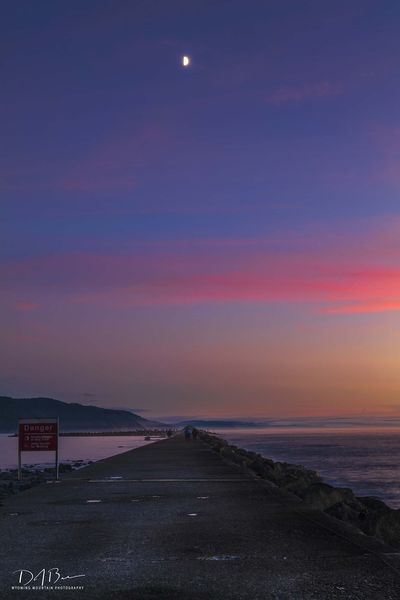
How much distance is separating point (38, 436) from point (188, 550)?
1252cm

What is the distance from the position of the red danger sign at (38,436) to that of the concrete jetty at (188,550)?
15.6 ft

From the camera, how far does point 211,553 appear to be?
8656 mm

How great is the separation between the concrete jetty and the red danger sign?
4.74 metres

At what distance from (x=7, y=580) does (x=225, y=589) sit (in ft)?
7.50

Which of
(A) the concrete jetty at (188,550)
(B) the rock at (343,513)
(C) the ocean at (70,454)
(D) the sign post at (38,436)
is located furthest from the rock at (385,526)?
(C) the ocean at (70,454)

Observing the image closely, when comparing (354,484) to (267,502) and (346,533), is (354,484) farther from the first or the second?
(346,533)

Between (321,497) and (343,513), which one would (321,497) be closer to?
(321,497)

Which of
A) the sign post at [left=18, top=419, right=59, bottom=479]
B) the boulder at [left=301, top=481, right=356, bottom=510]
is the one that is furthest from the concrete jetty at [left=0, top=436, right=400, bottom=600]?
the sign post at [left=18, top=419, right=59, bottom=479]

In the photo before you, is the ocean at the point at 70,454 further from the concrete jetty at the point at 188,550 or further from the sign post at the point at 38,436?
the concrete jetty at the point at 188,550

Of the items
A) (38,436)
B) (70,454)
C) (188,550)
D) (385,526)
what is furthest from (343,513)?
(70,454)

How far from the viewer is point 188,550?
8867 mm

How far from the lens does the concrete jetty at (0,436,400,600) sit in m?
6.87

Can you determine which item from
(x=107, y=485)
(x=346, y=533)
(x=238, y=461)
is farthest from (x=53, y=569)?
(x=238, y=461)

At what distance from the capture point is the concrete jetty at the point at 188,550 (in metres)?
6.87
